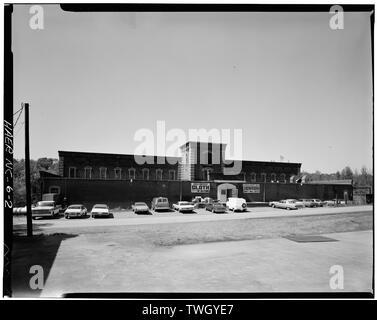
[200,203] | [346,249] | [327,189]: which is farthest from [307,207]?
[346,249]

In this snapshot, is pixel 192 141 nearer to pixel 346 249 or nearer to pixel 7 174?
pixel 346 249

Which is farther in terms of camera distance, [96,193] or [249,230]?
[96,193]

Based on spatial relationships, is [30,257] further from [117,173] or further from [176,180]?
[117,173]

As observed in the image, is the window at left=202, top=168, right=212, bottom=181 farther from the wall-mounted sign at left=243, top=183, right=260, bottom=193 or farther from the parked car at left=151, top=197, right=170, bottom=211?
the parked car at left=151, top=197, right=170, bottom=211

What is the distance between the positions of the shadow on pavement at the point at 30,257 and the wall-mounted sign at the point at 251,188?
22.9 meters

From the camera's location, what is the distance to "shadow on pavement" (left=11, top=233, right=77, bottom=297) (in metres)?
7.27

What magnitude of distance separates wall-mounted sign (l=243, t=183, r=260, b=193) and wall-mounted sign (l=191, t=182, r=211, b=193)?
4880mm

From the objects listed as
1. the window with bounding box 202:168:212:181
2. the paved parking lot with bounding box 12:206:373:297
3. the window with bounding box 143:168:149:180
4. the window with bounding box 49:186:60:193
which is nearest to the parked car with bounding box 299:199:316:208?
the window with bounding box 202:168:212:181

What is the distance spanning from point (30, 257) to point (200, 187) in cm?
2208

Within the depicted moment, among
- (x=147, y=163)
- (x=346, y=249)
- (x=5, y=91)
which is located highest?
(x=5, y=91)

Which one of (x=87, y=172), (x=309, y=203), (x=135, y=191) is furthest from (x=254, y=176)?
(x=87, y=172)

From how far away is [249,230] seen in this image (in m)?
15.2
